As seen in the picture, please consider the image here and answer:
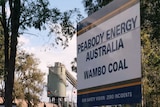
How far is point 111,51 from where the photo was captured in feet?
16.8

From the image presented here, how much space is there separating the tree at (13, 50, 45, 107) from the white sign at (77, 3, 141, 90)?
38.0 m

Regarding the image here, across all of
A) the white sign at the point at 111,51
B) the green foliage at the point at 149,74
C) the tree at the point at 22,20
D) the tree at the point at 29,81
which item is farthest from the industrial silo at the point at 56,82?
the white sign at the point at 111,51

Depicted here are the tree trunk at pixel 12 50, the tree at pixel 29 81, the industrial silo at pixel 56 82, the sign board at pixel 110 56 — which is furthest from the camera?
the industrial silo at pixel 56 82

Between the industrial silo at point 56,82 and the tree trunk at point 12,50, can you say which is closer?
the tree trunk at point 12,50

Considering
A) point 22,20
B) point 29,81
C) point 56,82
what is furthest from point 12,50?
point 56,82

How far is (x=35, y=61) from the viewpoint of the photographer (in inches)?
1905

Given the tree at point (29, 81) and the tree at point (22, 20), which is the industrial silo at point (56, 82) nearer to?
the tree at point (29, 81)

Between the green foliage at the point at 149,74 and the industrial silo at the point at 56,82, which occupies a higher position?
the industrial silo at the point at 56,82

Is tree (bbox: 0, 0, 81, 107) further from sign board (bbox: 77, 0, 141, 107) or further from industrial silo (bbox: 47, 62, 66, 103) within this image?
industrial silo (bbox: 47, 62, 66, 103)

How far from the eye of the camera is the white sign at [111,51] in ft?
15.0

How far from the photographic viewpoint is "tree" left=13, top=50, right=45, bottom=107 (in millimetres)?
44562

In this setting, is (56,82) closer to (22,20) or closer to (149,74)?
(149,74)

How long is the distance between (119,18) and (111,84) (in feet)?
2.69

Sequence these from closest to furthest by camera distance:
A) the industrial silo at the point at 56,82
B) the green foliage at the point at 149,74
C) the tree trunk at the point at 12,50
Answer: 1. the tree trunk at the point at 12,50
2. the green foliage at the point at 149,74
3. the industrial silo at the point at 56,82
